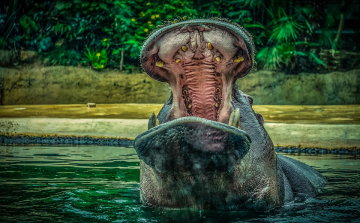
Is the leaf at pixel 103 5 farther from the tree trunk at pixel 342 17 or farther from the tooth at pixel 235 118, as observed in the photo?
the tooth at pixel 235 118

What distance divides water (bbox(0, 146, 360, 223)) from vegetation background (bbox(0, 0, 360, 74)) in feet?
22.0

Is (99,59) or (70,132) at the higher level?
(99,59)

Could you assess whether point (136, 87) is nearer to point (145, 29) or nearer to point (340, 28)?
point (145, 29)

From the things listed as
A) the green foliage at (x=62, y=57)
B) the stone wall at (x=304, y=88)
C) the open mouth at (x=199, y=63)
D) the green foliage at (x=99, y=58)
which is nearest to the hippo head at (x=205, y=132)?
the open mouth at (x=199, y=63)

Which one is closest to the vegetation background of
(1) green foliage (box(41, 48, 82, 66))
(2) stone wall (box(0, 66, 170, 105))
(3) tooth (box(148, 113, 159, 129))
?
(1) green foliage (box(41, 48, 82, 66))

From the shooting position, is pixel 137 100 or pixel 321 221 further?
pixel 137 100

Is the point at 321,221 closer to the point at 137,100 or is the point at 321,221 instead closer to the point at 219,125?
the point at 219,125

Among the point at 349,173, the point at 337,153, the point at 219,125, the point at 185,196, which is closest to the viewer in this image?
the point at 219,125

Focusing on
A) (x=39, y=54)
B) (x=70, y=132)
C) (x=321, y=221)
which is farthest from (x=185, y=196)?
(x=39, y=54)

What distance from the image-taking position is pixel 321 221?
328 centimetres

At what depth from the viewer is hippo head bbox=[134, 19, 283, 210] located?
277cm

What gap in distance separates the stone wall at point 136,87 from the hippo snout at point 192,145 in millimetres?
10004

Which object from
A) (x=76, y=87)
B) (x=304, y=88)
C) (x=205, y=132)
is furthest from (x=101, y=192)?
(x=304, y=88)

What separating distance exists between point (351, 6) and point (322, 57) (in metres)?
1.56
